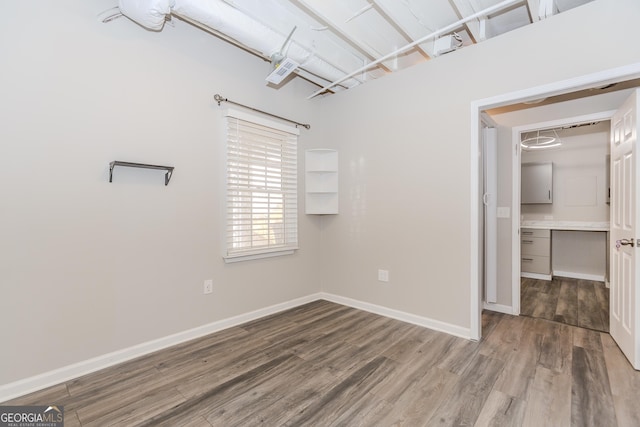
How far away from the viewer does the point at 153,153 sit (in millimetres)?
2463

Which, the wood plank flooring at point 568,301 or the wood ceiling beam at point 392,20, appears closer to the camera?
the wood ceiling beam at point 392,20

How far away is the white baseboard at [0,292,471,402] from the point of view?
6.26 ft

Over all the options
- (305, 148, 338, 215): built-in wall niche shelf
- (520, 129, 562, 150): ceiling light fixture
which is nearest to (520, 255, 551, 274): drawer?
(520, 129, 562, 150): ceiling light fixture

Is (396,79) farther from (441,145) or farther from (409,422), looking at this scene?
A: (409,422)

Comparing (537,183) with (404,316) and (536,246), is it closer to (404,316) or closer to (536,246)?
(536,246)

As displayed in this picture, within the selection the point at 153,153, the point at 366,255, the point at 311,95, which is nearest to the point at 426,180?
the point at 366,255

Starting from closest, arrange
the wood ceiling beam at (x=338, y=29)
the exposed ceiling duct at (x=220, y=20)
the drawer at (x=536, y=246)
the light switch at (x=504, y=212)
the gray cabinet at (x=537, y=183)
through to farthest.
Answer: the exposed ceiling duct at (x=220, y=20) < the wood ceiling beam at (x=338, y=29) < the light switch at (x=504, y=212) < the drawer at (x=536, y=246) < the gray cabinet at (x=537, y=183)

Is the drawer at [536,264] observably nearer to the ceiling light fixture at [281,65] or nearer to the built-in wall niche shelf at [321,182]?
the built-in wall niche shelf at [321,182]

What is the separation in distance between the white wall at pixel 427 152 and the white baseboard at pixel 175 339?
0.28 ft

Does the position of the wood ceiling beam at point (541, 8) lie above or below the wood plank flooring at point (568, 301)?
above

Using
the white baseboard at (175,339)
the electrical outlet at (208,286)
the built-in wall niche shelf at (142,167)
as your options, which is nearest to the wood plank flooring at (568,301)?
the white baseboard at (175,339)

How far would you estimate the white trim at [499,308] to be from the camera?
3.41 m

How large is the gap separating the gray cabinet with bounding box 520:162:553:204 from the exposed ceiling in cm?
310

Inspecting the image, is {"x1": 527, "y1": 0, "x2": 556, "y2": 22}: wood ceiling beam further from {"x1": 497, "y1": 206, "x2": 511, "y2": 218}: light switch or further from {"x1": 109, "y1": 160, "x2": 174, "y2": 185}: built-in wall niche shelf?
{"x1": 109, "y1": 160, "x2": 174, "y2": 185}: built-in wall niche shelf
